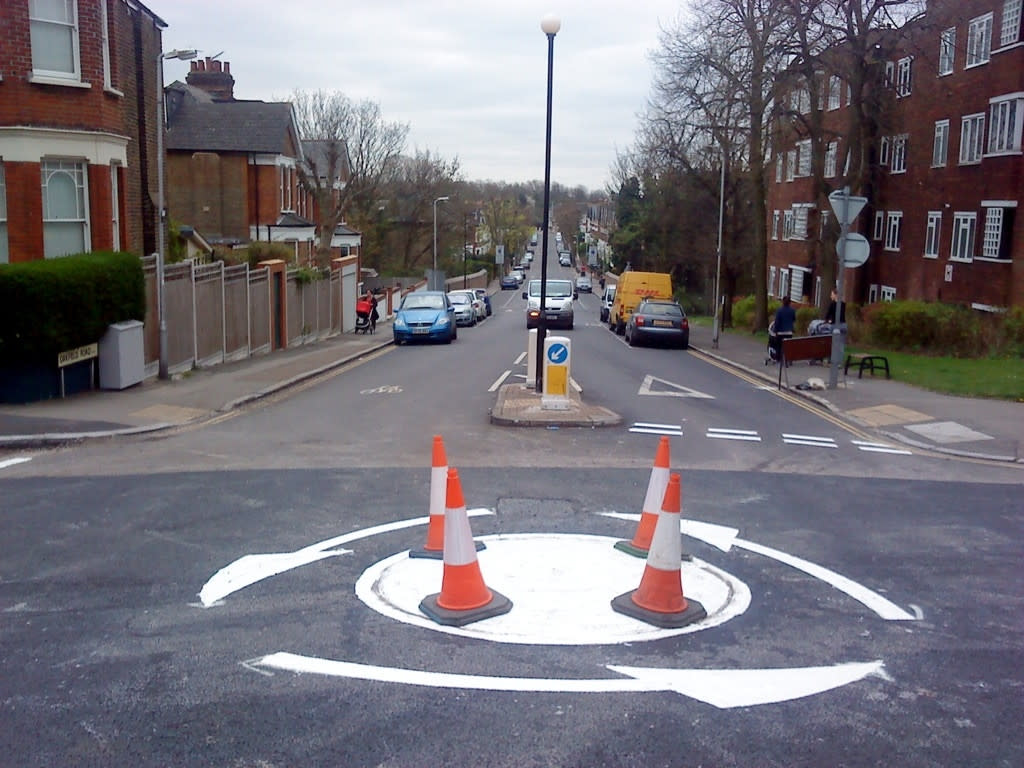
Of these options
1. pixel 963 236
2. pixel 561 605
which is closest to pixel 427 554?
pixel 561 605

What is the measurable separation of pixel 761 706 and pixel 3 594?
4.96 m

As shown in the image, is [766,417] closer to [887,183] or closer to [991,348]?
[991,348]

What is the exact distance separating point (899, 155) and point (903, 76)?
2.87 metres

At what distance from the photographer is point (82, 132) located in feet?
58.9

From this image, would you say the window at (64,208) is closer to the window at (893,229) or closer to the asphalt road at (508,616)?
the asphalt road at (508,616)

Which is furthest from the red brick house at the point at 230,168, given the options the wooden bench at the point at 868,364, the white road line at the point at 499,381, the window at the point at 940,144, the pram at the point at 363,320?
the wooden bench at the point at 868,364

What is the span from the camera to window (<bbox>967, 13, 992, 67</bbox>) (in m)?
30.1

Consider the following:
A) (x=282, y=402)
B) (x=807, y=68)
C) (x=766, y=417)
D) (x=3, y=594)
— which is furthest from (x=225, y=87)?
(x=3, y=594)

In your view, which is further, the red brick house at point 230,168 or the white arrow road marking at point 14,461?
the red brick house at point 230,168

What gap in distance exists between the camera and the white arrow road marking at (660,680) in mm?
5207

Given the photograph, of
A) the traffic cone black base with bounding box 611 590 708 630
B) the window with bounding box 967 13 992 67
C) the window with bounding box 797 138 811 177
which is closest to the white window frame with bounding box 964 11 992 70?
the window with bounding box 967 13 992 67

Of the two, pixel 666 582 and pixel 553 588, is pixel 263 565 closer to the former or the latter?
pixel 553 588

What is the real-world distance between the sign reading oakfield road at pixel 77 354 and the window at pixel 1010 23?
25.7 meters

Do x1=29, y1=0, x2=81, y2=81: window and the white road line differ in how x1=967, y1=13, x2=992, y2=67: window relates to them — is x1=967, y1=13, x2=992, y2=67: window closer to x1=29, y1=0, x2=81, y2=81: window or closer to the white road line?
the white road line
